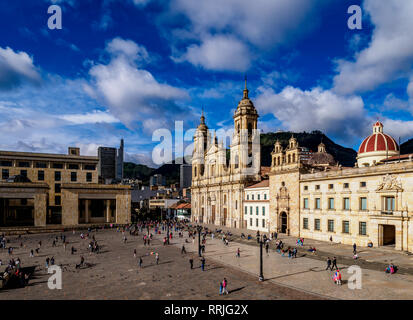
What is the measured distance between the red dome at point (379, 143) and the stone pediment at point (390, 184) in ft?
48.9

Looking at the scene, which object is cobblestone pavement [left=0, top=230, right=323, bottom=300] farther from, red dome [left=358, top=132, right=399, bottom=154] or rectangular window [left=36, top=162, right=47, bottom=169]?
rectangular window [left=36, top=162, right=47, bottom=169]

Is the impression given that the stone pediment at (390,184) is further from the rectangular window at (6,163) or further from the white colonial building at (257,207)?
the rectangular window at (6,163)

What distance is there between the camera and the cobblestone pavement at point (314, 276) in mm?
21484

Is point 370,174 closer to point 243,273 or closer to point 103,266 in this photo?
point 243,273

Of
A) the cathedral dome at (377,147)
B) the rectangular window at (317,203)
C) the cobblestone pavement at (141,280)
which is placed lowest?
the cobblestone pavement at (141,280)

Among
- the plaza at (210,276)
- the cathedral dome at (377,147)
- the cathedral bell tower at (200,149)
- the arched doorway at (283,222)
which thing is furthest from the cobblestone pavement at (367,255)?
the cathedral bell tower at (200,149)

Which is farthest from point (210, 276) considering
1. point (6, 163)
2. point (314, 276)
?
point (6, 163)

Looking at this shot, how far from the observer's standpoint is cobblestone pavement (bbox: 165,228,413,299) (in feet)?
70.5

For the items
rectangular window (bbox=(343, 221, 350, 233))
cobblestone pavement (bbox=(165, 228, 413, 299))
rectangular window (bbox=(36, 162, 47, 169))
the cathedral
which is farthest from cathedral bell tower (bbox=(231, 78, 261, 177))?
rectangular window (bbox=(36, 162, 47, 169))

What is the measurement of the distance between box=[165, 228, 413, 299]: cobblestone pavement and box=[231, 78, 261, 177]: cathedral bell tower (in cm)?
3380

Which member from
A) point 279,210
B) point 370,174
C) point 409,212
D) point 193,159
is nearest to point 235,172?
point 279,210

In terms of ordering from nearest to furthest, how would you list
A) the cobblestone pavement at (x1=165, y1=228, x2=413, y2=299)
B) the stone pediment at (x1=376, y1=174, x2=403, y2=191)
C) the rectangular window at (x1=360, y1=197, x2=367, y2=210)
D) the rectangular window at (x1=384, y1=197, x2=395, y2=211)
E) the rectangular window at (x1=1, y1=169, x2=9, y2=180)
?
the cobblestone pavement at (x1=165, y1=228, x2=413, y2=299) < the stone pediment at (x1=376, y1=174, x2=403, y2=191) < the rectangular window at (x1=384, y1=197, x2=395, y2=211) < the rectangular window at (x1=360, y1=197, x2=367, y2=210) < the rectangular window at (x1=1, y1=169, x2=9, y2=180)

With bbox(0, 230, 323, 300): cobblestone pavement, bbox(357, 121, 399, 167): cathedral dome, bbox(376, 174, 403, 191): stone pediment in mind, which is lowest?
bbox(0, 230, 323, 300): cobblestone pavement

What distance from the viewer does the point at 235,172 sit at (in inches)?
2896
